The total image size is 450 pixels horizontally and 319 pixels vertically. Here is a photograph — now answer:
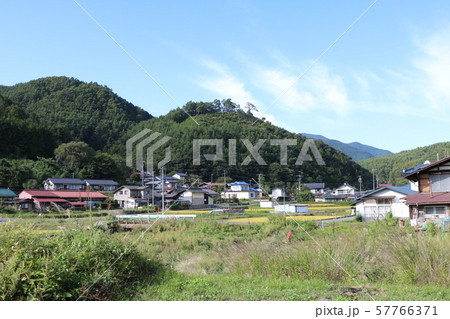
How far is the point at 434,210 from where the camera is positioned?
18.3 metres

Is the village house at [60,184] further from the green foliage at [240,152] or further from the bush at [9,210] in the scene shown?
the bush at [9,210]

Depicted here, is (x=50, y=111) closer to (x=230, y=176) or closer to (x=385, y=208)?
(x=230, y=176)

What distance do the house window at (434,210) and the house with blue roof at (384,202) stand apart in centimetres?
609

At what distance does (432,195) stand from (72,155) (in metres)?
53.9

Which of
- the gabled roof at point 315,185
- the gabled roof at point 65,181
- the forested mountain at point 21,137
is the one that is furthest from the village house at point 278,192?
the forested mountain at point 21,137

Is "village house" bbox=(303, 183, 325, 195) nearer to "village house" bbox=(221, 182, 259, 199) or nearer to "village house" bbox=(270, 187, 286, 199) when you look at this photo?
"village house" bbox=(221, 182, 259, 199)

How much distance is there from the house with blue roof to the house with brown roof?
5.97 meters

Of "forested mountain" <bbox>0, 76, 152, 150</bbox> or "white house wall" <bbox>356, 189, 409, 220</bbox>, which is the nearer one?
"white house wall" <bbox>356, 189, 409, 220</bbox>

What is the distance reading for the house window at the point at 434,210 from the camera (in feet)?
59.0

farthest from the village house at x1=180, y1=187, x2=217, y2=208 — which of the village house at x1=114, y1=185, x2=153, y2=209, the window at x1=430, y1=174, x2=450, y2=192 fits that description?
the window at x1=430, y1=174, x2=450, y2=192

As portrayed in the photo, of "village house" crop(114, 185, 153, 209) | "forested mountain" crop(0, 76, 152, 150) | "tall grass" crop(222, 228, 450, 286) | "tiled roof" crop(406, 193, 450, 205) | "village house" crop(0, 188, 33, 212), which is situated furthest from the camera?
"forested mountain" crop(0, 76, 152, 150)

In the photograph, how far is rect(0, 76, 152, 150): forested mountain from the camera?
82.6 m

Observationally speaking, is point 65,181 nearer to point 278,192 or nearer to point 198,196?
point 198,196

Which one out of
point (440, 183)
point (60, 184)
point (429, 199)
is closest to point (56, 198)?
point (60, 184)
